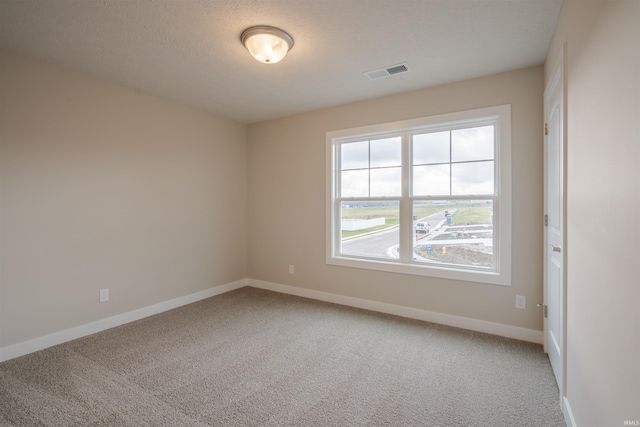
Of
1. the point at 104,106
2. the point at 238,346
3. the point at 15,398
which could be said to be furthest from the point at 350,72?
the point at 15,398

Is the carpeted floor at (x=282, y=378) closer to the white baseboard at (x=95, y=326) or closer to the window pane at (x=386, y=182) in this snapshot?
the white baseboard at (x=95, y=326)

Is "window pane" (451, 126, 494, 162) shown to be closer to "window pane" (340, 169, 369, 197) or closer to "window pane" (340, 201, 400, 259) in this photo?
"window pane" (340, 201, 400, 259)

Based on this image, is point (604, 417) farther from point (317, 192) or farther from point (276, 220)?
point (276, 220)

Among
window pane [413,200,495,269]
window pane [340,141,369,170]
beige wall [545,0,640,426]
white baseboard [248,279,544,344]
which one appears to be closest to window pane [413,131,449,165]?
window pane [413,200,495,269]

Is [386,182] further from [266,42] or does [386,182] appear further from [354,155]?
[266,42]

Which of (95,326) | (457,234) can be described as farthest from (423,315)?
(95,326)

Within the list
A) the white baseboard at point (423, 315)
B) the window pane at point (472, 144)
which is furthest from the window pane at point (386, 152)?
the white baseboard at point (423, 315)

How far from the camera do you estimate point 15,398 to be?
192 cm

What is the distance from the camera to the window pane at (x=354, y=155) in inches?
149

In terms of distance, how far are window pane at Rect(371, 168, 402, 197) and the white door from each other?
4.65 feet

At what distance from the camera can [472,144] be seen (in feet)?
10.1

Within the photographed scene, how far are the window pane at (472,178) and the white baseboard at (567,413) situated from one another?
1.84 metres

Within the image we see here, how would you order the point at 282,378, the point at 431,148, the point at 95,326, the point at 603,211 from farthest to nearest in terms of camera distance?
the point at 431,148 < the point at 95,326 < the point at 282,378 < the point at 603,211

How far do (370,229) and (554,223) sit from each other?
191cm
